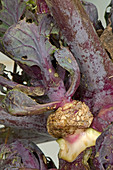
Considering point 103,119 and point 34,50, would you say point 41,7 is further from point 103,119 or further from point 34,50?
point 103,119

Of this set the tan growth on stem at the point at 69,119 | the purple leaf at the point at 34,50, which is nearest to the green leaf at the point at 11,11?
the purple leaf at the point at 34,50

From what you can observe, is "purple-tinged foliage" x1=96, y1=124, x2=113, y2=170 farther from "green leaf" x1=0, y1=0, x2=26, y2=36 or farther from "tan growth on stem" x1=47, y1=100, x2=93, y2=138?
"green leaf" x1=0, y1=0, x2=26, y2=36

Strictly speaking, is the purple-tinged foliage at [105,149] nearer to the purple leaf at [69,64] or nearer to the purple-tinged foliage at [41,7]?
the purple leaf at [69,64]

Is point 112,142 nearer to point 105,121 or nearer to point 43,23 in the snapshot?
point 105,121

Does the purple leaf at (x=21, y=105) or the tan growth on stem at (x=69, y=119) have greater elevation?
the purple leaf at (x=21, y=105)

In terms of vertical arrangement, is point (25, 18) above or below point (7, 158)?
above

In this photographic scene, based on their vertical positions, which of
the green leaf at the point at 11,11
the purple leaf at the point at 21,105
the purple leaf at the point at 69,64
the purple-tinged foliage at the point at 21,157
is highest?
the green leaf at the point at 11,11

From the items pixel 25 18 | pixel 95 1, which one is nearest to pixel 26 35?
pixel 25 18
